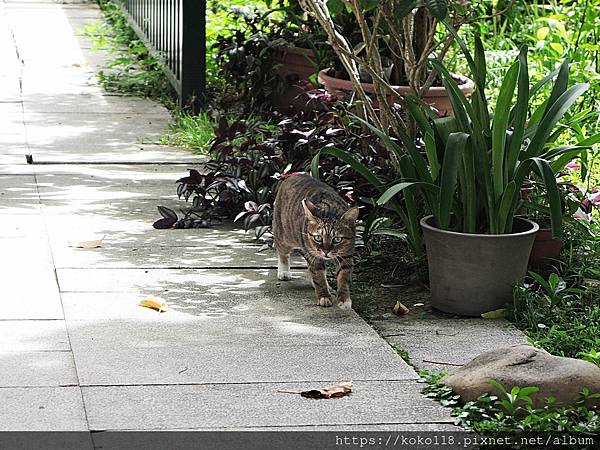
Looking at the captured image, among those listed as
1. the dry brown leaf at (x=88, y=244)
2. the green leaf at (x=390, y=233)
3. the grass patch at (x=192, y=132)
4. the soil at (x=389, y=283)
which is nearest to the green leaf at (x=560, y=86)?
the green leaf at (x=390, y=233)

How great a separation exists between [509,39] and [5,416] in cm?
882

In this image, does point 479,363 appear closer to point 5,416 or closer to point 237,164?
point 5,416

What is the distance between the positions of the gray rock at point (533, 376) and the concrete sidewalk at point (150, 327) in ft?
0.62

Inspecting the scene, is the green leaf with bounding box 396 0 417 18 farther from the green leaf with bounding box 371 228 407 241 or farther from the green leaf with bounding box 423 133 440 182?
the green leaf with bounding box 371 228 407 241

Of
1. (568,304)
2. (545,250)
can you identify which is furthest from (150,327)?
(545,250)

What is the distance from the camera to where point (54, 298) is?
19.0ft

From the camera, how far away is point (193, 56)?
33.9 feet

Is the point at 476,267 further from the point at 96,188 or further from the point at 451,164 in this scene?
the point at 96,188

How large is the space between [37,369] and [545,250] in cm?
296

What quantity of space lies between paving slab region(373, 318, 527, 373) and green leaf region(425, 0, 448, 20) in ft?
5.08

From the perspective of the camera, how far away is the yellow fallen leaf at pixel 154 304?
571cm

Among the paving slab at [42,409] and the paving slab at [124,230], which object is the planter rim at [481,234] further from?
the paving slab at [42,409]

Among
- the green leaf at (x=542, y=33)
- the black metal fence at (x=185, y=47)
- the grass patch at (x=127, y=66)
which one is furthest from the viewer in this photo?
the grass patch at (x=127, y=66)

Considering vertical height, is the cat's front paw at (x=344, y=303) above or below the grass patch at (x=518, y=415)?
below
